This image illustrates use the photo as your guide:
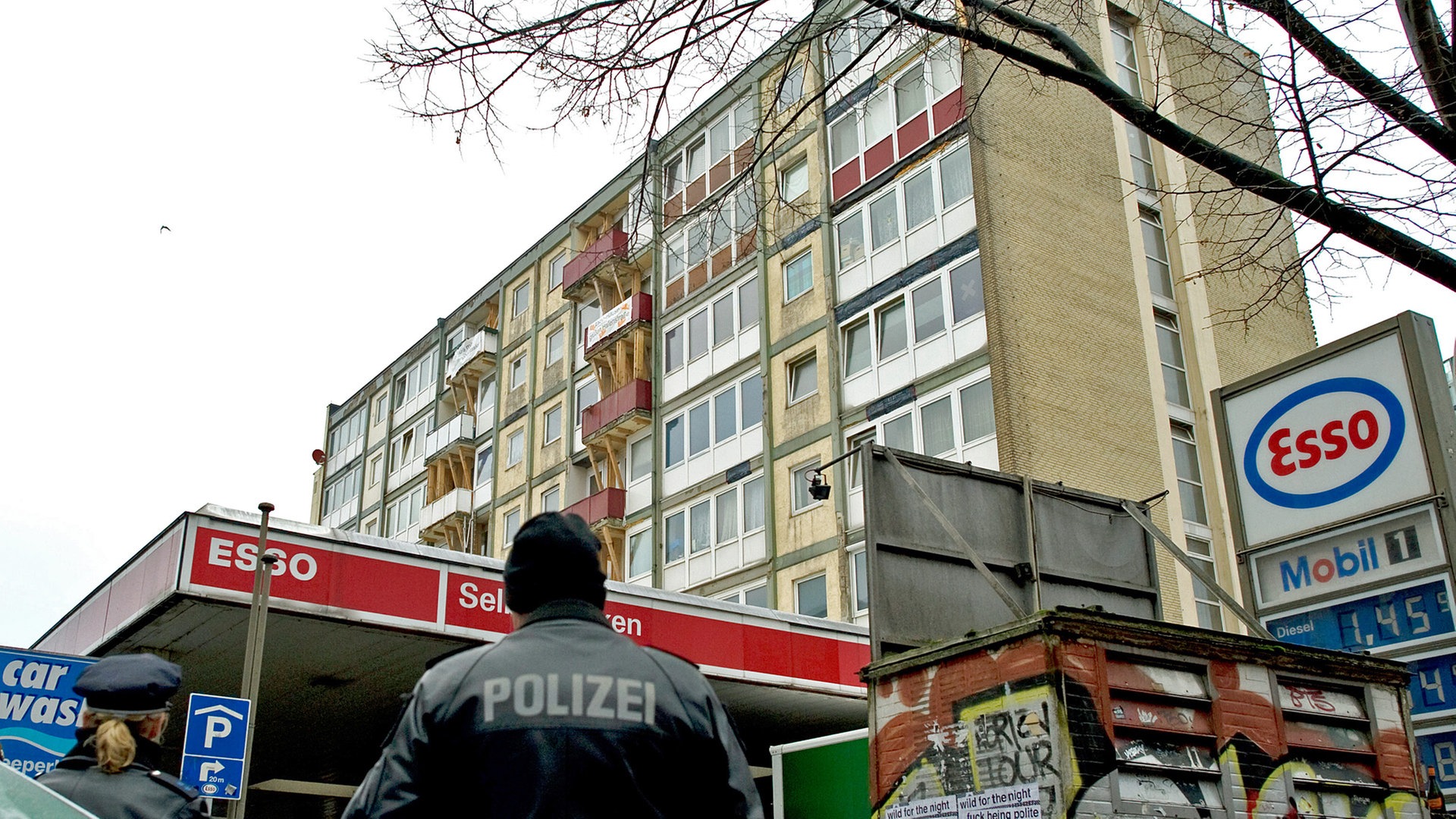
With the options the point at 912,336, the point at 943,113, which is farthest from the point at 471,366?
the point at 943,113

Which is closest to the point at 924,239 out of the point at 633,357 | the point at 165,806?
the point at 633,357

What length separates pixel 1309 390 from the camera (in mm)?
10875

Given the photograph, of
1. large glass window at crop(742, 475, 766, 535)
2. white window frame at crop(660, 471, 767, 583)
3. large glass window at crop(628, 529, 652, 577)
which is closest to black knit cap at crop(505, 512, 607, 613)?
white window frame at crop(660, 471, 767, 583)

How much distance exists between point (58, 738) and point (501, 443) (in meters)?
32.7

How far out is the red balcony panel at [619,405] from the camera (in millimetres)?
33688

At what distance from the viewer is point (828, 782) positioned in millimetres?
14680

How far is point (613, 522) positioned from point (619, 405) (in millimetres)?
3050

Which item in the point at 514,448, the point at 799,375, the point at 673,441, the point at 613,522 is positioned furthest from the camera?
the point at 514,448

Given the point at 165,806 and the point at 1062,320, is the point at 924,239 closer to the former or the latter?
the point at 1062,320

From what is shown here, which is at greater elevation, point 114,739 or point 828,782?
point 828,782

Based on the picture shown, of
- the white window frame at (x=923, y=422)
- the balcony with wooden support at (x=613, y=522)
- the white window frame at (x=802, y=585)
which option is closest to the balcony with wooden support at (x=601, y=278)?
the balcony with wooden support at (x=613, y=522)

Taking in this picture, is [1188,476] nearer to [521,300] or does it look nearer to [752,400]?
[752,400]

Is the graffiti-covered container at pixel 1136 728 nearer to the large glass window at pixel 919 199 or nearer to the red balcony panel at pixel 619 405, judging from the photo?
the large glass window at pixel 919 199

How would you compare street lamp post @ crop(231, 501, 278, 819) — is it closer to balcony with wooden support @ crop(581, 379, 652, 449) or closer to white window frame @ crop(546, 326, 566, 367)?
balcony with wooden support @ crop(581, 379, 652, 449)
